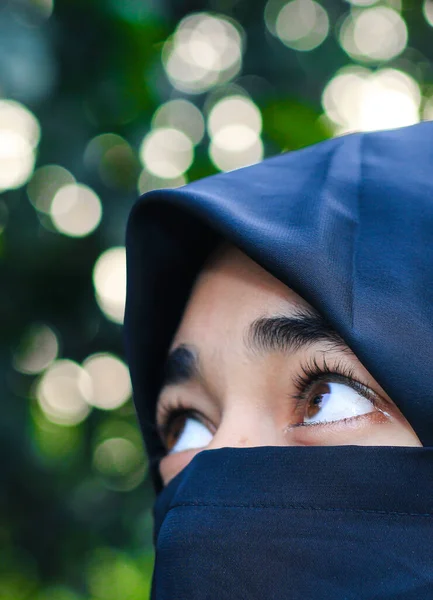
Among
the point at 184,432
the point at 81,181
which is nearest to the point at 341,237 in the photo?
the point at 184,432

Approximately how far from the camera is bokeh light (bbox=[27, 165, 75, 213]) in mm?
3037

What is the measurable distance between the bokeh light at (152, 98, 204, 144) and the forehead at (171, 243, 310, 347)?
163 centimetres

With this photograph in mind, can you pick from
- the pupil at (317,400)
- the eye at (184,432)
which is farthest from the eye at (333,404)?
the eye at (184,432)

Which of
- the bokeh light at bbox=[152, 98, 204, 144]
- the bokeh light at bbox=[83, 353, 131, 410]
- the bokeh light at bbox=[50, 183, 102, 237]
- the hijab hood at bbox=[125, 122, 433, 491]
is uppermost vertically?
the hijab hood at bbox=[125, 122, 433, 491]

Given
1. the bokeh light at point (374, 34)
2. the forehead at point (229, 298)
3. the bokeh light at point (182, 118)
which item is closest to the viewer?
the forehead at point (229, 298)

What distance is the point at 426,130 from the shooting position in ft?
5.42

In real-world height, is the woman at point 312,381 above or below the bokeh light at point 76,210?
above

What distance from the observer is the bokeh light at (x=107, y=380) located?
3736mm

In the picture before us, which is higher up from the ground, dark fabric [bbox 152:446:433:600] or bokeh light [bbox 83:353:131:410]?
dark fabric [bbox 152:446:433:600]

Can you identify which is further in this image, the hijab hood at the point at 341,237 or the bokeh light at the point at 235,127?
the bokeh light at the point at 235,127

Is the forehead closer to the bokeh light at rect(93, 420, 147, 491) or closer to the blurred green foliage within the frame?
the blurred green foliage

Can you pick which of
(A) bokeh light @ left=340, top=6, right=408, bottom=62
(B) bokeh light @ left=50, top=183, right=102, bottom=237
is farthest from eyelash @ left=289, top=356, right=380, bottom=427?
(A) bokeh light @ left=340, top=6, right=408, bottom=62

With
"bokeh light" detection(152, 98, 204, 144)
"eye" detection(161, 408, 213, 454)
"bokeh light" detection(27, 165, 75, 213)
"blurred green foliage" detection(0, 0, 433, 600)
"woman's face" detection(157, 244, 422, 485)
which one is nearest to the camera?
"woman's face" detection(157, 244, 422, 485)

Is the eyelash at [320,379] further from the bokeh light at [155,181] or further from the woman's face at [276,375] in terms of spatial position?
the bokeh light at [155,181]
